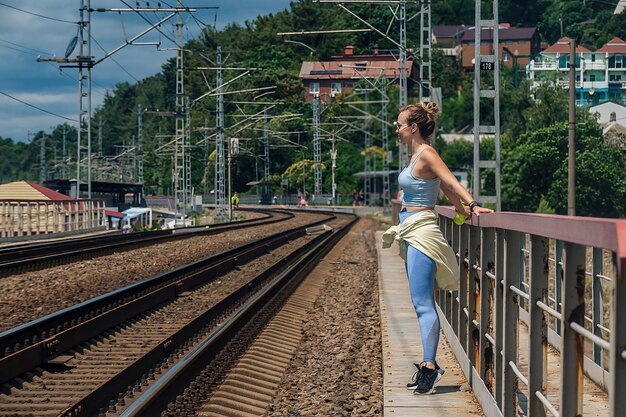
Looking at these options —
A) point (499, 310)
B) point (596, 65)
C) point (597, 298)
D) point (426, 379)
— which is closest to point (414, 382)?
point (426, 379)

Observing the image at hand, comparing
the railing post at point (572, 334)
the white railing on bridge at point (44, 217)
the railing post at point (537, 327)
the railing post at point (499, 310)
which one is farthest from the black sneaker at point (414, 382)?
the white railing on bridge at point (44, 217)

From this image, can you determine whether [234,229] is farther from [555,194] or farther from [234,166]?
[234,166]

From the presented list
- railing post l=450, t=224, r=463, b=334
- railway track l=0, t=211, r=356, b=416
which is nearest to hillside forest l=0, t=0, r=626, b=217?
railway track l=0, t=211, r=356, b=416

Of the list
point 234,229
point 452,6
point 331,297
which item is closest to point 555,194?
point 234,229

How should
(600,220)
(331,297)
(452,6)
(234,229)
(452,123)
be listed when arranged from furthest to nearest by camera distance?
(452,6)
(452,123)
(234,229)
(331,297)
(600,220)

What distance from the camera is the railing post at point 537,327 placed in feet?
16.6

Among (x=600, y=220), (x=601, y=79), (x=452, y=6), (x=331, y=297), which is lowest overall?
(x=331, y=297)

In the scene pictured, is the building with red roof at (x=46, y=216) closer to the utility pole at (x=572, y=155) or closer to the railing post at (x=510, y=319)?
the utility pole at (x=572, y=155)

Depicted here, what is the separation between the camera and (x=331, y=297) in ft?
55.6

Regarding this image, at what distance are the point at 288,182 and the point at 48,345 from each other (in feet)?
291

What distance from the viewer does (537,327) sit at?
202 inches

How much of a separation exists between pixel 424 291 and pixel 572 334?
304 centimetres

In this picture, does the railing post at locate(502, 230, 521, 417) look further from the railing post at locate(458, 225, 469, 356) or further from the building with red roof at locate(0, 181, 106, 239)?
the building with red roof at locate(0, 181, 106, 239)

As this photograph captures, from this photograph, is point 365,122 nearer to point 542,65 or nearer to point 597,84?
point 542,65
